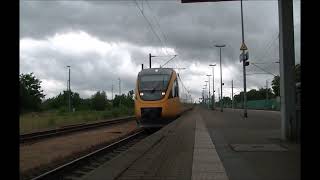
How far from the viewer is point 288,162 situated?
1229 centimetres

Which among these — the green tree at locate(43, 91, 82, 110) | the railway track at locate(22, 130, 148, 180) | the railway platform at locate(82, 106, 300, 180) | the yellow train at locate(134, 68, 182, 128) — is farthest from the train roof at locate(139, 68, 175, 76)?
the green tree at locate(43, 91, 82, 110)

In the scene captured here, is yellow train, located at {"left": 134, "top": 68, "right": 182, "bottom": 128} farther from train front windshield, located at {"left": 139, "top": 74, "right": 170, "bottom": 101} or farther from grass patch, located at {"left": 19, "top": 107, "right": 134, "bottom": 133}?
grass patch, located at {"left": 19, "top": 107, "right": 134, "bottom": 133}

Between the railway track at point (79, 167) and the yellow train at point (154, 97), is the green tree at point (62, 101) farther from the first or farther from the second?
the railway track at point (79, 167)

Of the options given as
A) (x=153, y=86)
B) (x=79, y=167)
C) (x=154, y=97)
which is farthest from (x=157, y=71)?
(x=79, y=167)

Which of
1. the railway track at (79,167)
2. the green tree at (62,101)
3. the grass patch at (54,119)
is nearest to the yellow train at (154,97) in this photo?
the grass patch at (54,119)

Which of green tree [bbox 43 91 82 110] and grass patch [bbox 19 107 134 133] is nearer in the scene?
grass patch [bbox 19 107 134 133]

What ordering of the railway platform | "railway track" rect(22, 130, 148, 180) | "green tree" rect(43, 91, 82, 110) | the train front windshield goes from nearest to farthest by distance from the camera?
the railway platform → "railway track" rect(22, 130, 148, 180) → the train front windshield → "green tree" rect(43, 91, 82, 110)

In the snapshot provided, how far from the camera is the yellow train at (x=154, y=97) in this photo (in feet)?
90.6

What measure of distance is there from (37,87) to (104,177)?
9179cm

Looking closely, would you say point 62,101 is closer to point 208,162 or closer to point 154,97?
point 154,97

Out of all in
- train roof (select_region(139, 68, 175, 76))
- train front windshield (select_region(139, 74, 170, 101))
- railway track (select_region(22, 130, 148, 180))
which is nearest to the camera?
railway track (select_region(22, 130, 148, 180))

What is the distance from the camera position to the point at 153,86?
92.6 feet

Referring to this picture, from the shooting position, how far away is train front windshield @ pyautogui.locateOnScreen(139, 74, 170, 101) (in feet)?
91.6
